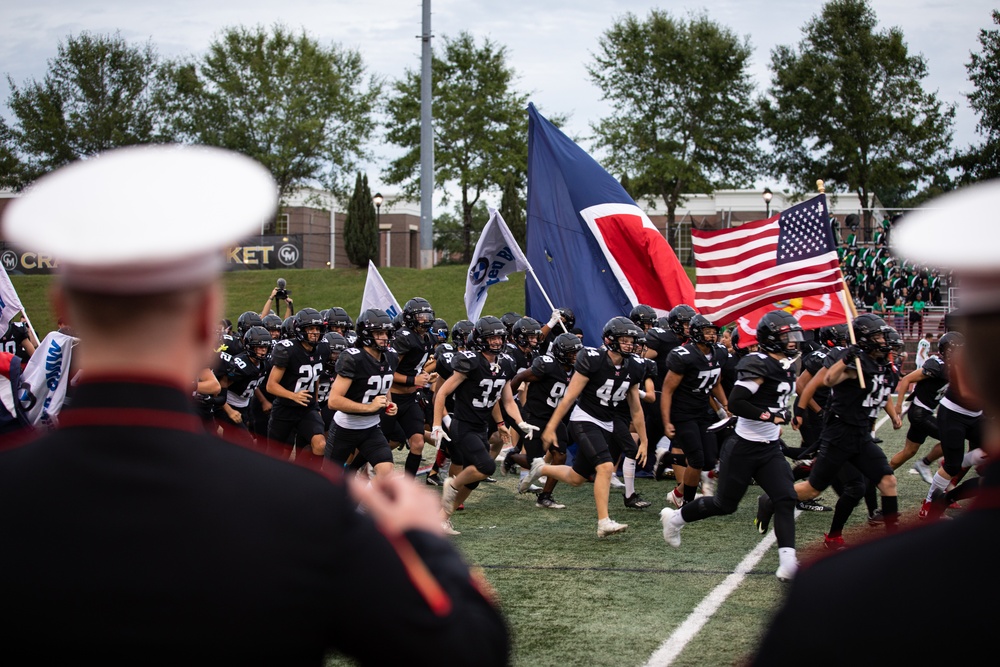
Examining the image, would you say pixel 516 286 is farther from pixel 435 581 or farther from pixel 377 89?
pixel 435 581

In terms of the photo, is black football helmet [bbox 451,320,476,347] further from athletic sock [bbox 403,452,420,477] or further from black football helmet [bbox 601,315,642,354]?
black football helmet [bbox 601,315,642,354]

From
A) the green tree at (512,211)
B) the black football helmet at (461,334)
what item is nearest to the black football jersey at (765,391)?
the black football helmet at (461,334)

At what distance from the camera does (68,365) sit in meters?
8.54

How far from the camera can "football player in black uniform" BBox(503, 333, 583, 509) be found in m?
10.5

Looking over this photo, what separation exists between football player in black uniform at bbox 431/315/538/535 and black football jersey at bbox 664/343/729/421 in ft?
5.12

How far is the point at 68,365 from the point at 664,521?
4.95m

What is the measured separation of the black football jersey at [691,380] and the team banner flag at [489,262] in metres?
4.81

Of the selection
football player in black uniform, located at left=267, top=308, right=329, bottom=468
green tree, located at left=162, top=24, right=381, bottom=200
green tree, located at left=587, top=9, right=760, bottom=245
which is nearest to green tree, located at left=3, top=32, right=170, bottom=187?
green tree, located at left=162, top=24, right=381, bottom=200

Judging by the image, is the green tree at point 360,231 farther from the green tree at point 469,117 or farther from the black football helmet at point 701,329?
the black football helmet at point 701,329

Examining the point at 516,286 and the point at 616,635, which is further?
the point at 516,286

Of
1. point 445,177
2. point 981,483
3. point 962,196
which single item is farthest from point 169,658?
point 445,177

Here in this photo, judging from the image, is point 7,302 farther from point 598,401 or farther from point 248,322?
point 598,401

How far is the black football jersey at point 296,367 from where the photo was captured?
10352 mm

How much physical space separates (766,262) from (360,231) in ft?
75.0
